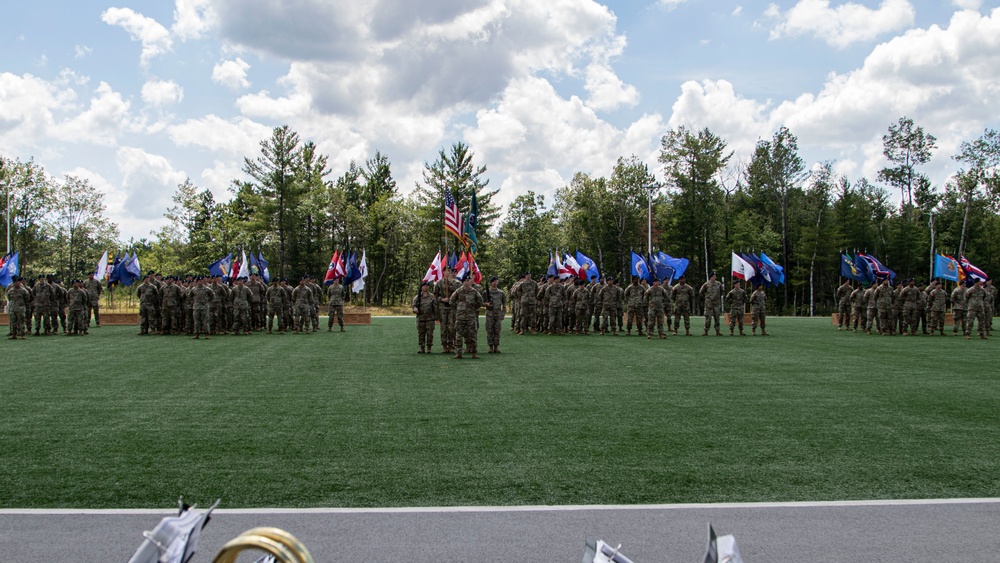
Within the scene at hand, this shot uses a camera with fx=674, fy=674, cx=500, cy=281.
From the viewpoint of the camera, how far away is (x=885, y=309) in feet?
73.5

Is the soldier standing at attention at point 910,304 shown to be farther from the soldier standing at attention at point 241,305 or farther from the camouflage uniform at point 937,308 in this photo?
the soldier standing at attention at point 241,305

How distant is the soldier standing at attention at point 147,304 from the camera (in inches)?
853

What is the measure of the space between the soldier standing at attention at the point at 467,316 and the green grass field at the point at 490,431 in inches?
47.1

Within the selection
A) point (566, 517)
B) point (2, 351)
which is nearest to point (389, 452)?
point (566, 517)

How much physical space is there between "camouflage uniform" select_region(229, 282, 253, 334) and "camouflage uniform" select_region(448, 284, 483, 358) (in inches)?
371

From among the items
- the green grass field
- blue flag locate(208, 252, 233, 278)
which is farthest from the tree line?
the green grass field

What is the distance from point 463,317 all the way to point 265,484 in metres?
9.95

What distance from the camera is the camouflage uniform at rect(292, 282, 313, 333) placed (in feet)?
75.6

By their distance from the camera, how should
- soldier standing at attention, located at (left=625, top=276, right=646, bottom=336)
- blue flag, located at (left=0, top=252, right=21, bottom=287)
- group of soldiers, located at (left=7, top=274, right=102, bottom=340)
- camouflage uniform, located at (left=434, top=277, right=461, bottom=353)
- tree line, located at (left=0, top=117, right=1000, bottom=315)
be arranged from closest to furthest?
1. camouflage uniform, located at (left=434, top=277, right=461, bottom=353)
2. group of soldiers, located at (left=7, top=274, right=102, bottom=340)
3. soldier standing at attention, located at (left=625, top=276, right=646, bottom=336)
4. blue flag, located at (left=0, top=252, right=21, bottom=287)
5. tree line, located at (left=0, top=117, right=1000, bottom=315)

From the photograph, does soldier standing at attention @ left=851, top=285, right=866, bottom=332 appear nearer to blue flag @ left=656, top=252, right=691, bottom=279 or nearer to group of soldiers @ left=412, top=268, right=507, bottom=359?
blue flag @ left=656, top=252, right=691, bottom=279

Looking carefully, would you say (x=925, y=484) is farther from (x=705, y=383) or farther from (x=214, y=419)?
(x=214, y=419)

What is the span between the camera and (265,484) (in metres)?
5.32

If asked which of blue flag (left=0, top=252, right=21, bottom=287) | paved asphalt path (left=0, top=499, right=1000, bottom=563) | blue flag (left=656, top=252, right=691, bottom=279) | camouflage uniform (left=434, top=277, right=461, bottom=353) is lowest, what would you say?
paved asphalt path (left=0, top=499, right=1000, bottom=563)

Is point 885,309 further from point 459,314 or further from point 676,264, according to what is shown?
point 459,314
